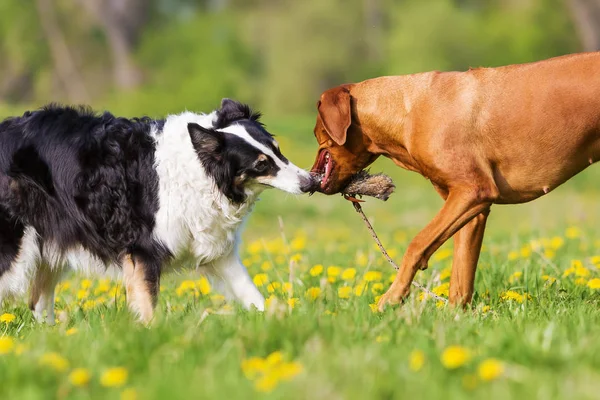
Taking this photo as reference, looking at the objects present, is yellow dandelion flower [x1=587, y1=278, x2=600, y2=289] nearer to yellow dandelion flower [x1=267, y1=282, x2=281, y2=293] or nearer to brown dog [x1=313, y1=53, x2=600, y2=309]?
brown dog [x1=313, y1=53, x2=600, y2=309]

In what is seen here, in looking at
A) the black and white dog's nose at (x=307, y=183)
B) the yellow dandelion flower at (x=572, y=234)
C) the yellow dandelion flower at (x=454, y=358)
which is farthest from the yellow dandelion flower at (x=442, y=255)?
the yellow dandelion flower at (x=454, y=358)

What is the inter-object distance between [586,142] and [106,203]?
2859mm

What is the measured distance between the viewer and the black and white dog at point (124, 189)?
4691mm

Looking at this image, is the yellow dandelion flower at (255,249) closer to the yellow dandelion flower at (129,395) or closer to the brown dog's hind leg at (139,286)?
the brown dog's hind leg at (139,286)

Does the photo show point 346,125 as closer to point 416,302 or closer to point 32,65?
point 416,302

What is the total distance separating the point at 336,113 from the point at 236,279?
1241 millimetres

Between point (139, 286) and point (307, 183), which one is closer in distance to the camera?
point (139, 286)

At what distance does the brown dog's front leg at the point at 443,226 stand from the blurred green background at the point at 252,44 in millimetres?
32367

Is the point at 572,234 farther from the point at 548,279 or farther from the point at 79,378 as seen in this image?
the point at 79,378

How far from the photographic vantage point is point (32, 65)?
139ft

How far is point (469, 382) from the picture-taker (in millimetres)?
2732

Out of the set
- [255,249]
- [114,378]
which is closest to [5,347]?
[114,378]

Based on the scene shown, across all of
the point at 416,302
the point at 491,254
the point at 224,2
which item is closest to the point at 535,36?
the point at 224,2

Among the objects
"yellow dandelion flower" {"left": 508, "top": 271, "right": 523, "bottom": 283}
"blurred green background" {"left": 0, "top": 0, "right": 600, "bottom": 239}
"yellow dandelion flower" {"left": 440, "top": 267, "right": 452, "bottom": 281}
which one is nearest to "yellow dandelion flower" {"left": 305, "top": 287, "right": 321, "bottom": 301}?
"yellow dandelion flower" {"left": 440, "top": 267, "right": 452, "bottom": 281}
